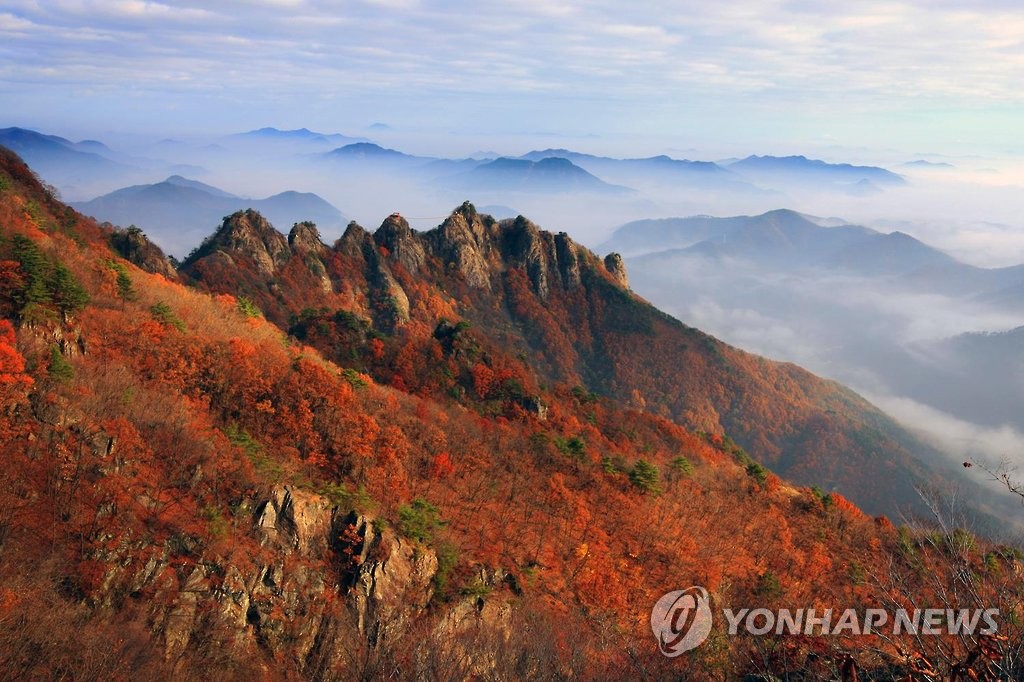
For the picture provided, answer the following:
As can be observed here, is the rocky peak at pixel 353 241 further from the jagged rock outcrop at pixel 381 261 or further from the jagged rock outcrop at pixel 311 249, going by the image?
the jagged rock outcrop at pixel 311 249

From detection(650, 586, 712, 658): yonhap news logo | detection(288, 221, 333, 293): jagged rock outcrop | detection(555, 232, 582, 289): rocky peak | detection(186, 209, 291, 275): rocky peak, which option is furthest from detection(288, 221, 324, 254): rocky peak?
detection(650, 586, 712, 658): yonhap news logo

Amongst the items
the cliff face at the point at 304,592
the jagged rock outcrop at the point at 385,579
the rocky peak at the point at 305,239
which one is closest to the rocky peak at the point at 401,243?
the rocky peak at the point at 305,239

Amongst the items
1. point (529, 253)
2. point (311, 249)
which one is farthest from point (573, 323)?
point (311, 249)

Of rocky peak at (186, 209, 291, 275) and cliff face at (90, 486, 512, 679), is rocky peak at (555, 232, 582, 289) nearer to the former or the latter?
rocky peak at (186, 209, 291, 275)

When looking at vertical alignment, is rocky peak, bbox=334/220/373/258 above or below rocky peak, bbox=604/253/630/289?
above

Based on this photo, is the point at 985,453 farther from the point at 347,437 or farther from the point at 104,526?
the point at 104,526

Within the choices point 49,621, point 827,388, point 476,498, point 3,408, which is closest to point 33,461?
point 3,408
